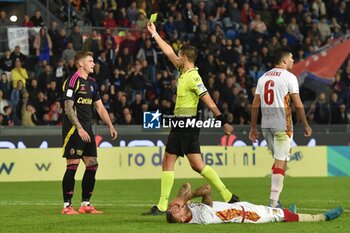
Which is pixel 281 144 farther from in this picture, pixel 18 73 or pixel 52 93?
pixel 18 73

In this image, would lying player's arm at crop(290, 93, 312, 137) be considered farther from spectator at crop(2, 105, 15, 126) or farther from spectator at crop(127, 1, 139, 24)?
spectator at crop(127, 1, 139, 24)

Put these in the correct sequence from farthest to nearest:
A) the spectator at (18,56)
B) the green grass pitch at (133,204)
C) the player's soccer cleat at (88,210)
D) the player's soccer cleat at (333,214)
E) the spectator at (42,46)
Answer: the spectator at (42,46), the spectator at (18,56), the player's soccer cleat at (88,210), the player's soccer cleat at (333,214), the green grass pitch at (133,204)

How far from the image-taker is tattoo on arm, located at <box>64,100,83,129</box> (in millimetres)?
14602

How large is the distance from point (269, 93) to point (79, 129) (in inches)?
106

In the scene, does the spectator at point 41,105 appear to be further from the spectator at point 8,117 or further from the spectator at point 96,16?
the spectator at point 96,16

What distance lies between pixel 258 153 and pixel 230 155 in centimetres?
73

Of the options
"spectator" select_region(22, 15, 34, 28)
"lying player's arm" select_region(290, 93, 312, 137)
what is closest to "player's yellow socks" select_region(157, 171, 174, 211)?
"lying player's arm" select_region(290, 93, 312, 137)

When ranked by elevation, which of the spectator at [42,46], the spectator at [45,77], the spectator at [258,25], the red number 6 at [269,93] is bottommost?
the spectator at [45,77]

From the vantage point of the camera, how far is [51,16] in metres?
31.5

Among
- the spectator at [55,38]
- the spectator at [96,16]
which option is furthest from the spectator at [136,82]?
the spectator at [96,16]

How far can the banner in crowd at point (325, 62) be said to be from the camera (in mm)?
32062

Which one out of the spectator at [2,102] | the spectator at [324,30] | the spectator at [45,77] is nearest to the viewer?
the spectator at [2,102]

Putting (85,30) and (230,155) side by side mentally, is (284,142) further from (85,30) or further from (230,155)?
(85,30)

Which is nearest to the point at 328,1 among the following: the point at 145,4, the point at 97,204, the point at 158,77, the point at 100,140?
the point at 145,4
